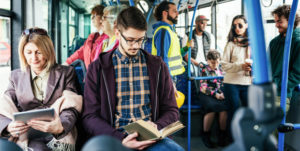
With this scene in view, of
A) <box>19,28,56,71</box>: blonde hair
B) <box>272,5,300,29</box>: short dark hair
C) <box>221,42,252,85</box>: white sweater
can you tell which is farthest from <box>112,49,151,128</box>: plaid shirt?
<box>221,42,252,85</box>: white sweater

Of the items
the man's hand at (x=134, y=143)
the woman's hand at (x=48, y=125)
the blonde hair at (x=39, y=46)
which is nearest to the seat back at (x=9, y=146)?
the woman's hand at (x=48, y=125)

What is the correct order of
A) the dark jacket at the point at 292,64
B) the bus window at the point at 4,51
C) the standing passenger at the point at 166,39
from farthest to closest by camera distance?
the standing passenger at the point at 166,39, the bus window at the point at 4,51, the dark jacket at the point at 292,64

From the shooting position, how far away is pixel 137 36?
1744 millimetres

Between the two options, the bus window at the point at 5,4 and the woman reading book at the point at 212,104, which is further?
the woman reading book at the point at 212,104

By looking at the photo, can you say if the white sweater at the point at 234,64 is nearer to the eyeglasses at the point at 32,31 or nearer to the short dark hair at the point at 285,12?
the short dark hair at the point at 285,12

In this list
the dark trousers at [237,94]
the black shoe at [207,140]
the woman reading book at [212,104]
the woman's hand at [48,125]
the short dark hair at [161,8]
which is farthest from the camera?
the woman reading book at [212,104]

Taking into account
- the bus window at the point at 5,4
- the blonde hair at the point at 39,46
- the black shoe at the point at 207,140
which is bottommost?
the black shoe at the point at 207,140

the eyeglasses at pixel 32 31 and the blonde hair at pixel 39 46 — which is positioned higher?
the eyeglasses at pixel 32 31

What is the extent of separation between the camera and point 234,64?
10.4 feet

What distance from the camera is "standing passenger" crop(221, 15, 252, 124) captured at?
3160 mm

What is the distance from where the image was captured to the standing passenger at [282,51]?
90.5 inches

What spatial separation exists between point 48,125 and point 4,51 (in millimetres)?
1538

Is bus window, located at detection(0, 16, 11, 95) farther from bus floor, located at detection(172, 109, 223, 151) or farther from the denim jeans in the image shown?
bus floor, located at detection(172, 109, 223, 151)

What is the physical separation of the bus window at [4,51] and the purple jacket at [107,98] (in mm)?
1189
